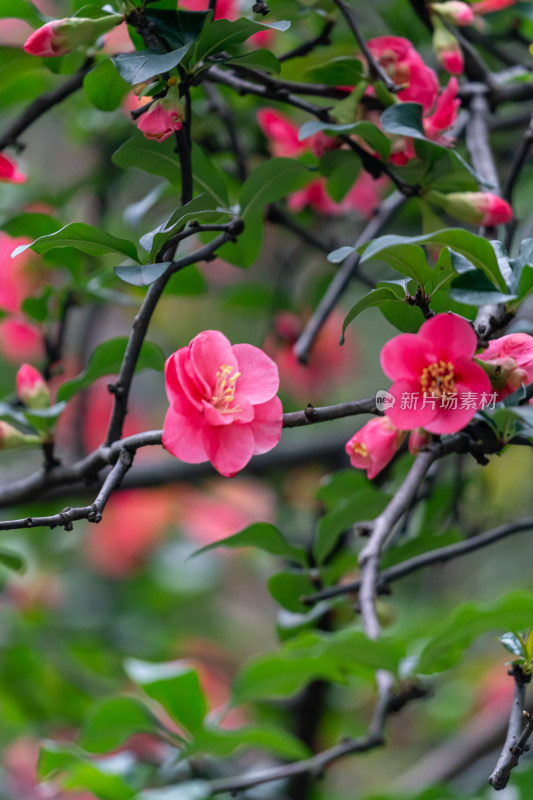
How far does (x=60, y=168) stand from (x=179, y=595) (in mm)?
1958

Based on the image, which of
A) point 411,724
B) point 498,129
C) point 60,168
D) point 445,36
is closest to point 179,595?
point 411,724

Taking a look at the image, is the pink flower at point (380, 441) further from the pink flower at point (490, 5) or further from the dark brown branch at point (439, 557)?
the pink flower at point (490, 5)

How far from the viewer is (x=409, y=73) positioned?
2.43 feet

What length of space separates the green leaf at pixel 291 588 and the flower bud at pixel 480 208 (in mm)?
343

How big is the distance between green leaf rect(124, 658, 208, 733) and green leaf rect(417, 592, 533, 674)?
287mm

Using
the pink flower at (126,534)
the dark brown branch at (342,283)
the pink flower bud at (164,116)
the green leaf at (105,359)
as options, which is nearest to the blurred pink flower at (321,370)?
the pink flower at (126,534)

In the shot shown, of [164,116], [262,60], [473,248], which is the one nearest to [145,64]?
[164,116]

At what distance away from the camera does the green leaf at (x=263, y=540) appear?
28.1 inches

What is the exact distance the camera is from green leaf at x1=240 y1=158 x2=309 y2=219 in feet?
2.31

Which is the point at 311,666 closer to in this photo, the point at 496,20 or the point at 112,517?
the point at 496,20

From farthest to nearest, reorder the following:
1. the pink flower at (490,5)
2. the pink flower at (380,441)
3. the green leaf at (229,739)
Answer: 1. the pink flower at (490,5)
2. the green leaf at (229,739)
3. the pink flower at (380,441)

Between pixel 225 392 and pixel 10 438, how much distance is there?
10.9 inches

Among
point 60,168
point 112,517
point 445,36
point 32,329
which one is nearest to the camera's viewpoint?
point 445,36

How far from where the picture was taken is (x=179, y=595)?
1.72 meters
